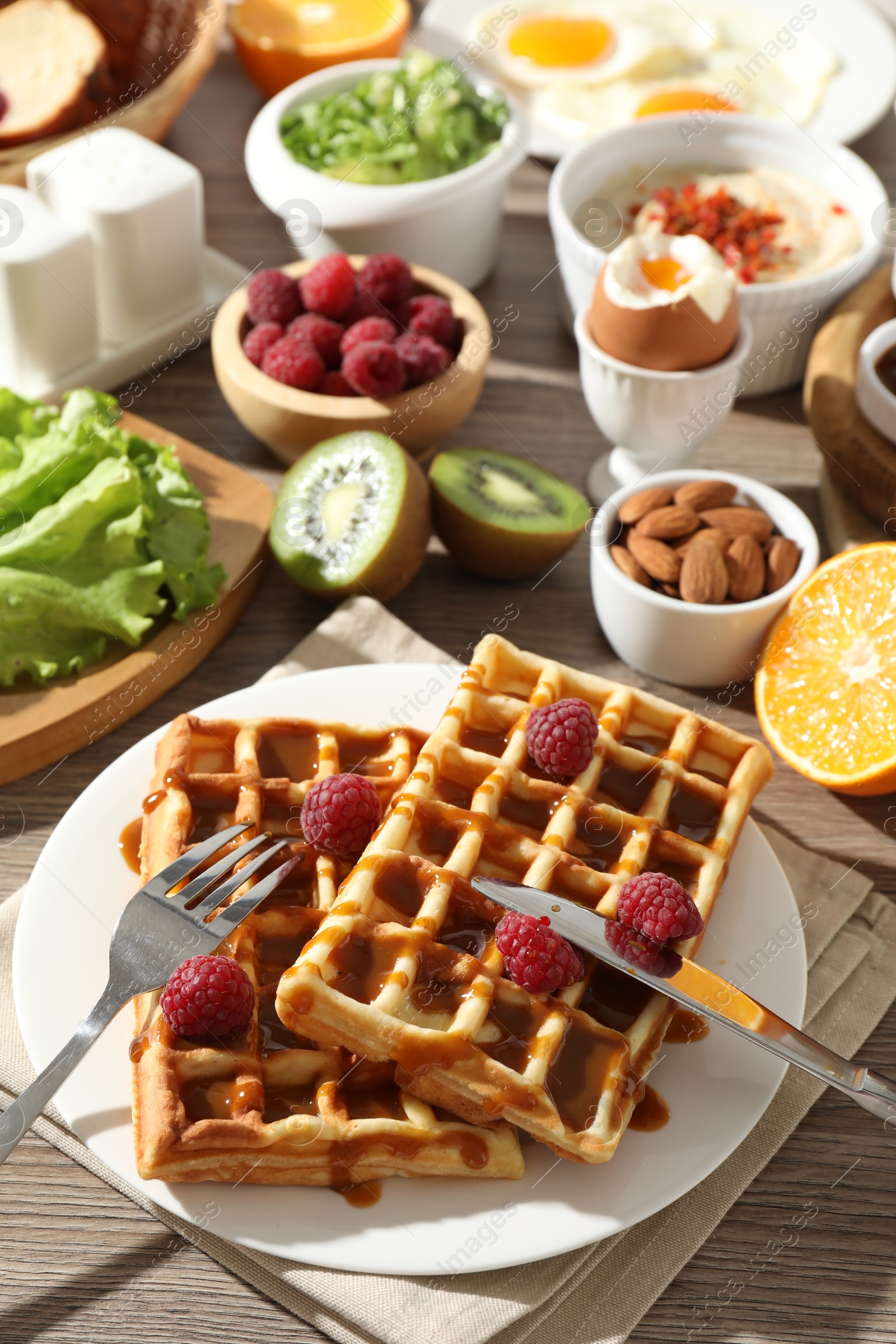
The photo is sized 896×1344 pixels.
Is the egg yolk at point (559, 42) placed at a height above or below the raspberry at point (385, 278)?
above

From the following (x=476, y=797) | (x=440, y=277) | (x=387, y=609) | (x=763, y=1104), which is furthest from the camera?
(x=440, y=277)

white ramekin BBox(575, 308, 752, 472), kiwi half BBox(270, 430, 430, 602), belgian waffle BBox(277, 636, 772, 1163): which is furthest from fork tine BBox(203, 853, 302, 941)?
white ramekin BBox(575, 308, 752, 472)

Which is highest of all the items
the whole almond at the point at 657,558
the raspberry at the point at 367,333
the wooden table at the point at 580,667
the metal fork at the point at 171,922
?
the raspberry at the point at 367,333

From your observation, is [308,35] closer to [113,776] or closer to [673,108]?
[673,108]

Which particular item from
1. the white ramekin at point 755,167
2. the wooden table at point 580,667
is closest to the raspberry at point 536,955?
the wooden table at point 580,667

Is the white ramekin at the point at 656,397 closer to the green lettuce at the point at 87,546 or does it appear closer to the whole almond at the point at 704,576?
the whole almond at the point at 704,576

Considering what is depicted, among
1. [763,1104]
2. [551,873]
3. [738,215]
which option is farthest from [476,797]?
[738,215]

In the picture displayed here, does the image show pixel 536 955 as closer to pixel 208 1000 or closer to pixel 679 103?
pixel 208 1000
